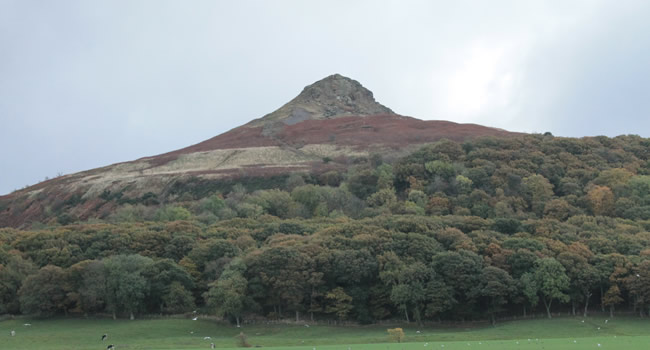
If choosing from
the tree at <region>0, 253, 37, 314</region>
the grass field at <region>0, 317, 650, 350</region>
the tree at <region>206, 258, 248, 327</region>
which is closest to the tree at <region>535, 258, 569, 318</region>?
the grass field at <region>0, 317, 650, 350</region>

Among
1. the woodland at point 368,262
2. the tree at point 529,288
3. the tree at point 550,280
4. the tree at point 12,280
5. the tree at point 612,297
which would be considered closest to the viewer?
the tree at point 612,297

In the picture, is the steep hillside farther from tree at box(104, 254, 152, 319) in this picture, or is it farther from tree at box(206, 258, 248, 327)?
tree at box(206, 258, 248, 327)

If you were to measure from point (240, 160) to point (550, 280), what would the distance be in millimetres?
96258

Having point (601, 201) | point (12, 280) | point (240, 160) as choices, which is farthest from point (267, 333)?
point (240, 160)

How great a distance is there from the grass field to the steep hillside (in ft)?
195

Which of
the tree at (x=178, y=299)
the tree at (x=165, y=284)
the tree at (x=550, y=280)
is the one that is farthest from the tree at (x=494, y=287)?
the tree at (x=165, y=284)

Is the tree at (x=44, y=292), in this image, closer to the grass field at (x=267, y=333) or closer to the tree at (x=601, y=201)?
the grass field at (x=267, y=333)

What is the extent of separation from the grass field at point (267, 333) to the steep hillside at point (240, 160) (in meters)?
59.4

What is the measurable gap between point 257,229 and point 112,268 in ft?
72.7

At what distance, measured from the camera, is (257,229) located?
91.6 meters

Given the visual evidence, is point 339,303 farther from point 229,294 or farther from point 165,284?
point 165,284

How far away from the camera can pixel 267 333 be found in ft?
218

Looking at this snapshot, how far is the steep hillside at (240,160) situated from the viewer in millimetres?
135500

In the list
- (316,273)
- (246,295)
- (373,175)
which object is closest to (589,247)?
(316,273)
